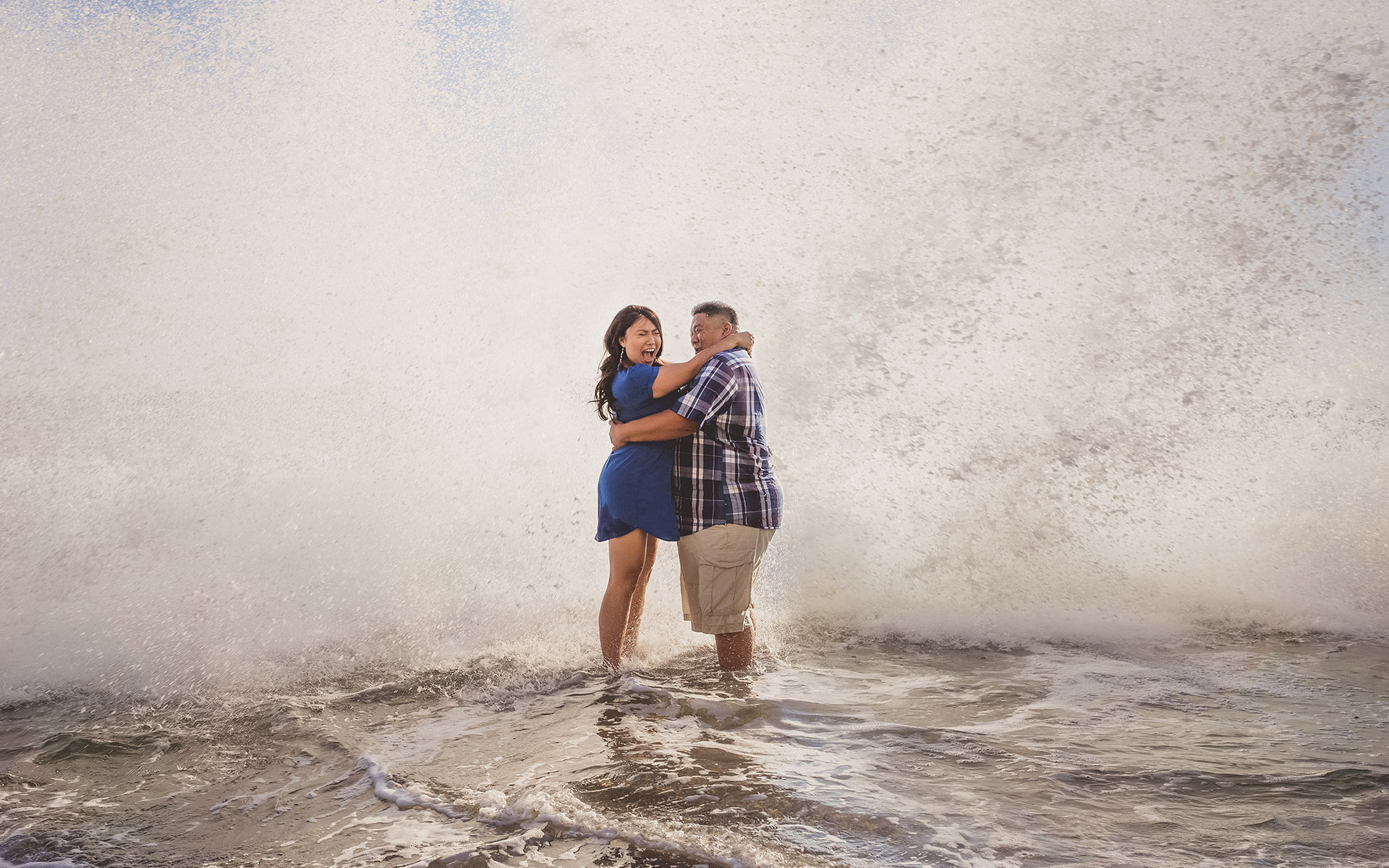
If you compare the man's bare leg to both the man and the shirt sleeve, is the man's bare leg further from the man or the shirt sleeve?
the shirt sleeve

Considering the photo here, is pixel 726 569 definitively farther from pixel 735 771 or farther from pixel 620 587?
pixel 735 771

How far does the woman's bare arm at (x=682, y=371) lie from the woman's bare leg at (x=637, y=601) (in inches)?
23.6

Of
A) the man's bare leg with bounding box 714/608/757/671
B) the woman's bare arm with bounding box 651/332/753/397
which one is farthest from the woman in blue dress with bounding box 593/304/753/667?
the man's bare leg with bounding box 714/608/757/671

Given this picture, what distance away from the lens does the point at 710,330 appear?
132 inches

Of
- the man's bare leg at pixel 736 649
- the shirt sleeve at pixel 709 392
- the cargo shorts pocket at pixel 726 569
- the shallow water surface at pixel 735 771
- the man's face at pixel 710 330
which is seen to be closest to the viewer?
the shallow water surface at pixel 735 771

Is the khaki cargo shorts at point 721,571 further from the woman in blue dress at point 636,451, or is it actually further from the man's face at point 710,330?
the man's face at point 710,330

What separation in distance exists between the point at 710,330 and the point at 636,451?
1.86ft

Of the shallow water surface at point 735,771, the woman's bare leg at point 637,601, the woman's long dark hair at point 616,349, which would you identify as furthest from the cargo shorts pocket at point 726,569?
the woman's long dark hair at point 616,349

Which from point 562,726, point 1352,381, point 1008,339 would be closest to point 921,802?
point 562,726

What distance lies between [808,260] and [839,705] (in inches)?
171

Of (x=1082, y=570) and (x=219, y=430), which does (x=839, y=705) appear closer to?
(x=1082, y=570)

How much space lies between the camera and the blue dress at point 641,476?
329cm

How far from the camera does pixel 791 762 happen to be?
2.66 metres

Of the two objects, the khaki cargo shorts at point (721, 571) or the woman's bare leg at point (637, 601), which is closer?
the khaki cargo shorts at point (721, 571)
